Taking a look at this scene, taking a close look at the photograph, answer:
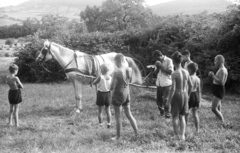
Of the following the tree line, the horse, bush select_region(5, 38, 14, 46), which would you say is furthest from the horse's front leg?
bush select_region(5, 38, 14, 46)

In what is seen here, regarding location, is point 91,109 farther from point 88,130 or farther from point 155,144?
point 155,144

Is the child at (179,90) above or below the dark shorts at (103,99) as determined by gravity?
above

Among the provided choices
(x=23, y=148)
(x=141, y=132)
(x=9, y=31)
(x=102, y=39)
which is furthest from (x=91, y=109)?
(x=9, y=31)

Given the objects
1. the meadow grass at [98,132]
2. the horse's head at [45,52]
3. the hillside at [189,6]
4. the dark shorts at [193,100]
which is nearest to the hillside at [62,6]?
the hillside at [189,6]

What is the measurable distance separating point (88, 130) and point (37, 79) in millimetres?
12327

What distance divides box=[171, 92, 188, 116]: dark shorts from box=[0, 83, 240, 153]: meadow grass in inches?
22.6

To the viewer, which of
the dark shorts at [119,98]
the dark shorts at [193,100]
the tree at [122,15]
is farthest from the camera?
the tree at [122,15]

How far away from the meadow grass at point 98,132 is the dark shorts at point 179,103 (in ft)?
1.88

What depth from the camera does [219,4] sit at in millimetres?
44531

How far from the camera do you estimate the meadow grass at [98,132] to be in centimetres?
482

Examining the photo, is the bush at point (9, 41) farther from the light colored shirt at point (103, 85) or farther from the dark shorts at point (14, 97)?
the light colored shirt at point (103, 85)

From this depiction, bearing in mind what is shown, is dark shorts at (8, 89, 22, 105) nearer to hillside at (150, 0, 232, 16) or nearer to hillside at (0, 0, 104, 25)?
hillside at (150, 0, 232, 16)

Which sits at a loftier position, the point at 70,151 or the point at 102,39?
the point at 102,39

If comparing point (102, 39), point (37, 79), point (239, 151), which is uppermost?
point (102, 39)
